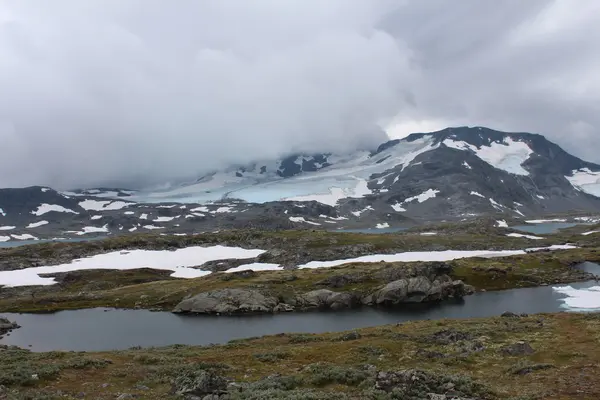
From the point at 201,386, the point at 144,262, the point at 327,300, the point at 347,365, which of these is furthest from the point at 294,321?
the point at 144,262

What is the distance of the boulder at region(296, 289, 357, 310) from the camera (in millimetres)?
96438

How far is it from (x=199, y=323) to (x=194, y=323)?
0.96m

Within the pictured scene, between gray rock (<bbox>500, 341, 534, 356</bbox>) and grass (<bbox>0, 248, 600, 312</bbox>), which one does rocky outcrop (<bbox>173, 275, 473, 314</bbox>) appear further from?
gray rock (<bbox>500, 341, 534, 356</bbox>)

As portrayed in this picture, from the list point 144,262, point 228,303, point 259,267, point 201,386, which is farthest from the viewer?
point 144,262

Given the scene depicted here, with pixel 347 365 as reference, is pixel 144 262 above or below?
above

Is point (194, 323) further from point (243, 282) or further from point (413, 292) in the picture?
point (413, 292)

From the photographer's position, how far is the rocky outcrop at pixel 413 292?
99688 millimetres

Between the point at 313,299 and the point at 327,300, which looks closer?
the point at 327,300

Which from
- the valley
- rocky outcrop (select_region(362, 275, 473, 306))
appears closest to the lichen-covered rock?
the valley

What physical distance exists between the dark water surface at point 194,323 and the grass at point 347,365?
19497mm

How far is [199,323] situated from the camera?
276 ft

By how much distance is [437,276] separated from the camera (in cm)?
11438

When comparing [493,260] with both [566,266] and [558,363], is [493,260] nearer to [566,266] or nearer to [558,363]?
[566,266]

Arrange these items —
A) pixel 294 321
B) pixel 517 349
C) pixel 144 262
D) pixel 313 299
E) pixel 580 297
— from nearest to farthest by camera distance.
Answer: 1. pixel 517 349
2. pixel 294 321
3. pixel 580 297
4. pixel 313 299
5. pixel 144 262
